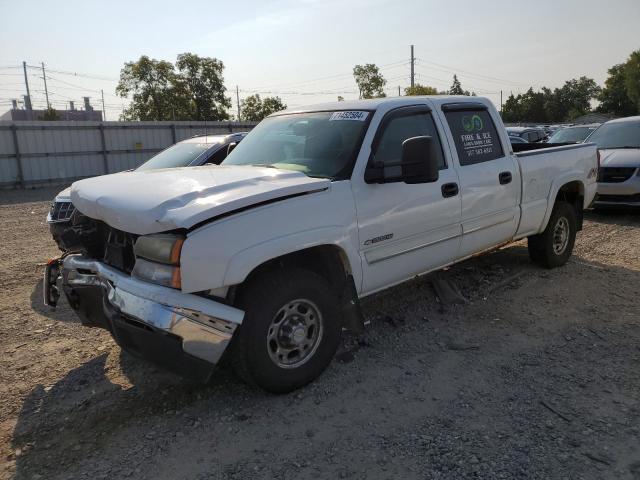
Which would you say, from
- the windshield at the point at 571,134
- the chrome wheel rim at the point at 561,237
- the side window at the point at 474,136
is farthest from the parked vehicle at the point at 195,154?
the windshield at the point at 571,134

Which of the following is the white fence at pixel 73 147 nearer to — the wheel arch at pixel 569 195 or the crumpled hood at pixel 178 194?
the crumpled hood at pixel 178 194

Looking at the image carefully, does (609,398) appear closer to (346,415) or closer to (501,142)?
(346,415)

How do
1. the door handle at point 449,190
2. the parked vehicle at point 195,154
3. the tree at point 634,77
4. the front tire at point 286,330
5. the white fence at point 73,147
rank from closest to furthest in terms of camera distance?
the front tire at point 286,330 < the door handle at point 449,190 < the parked vehicle at point 195,154 < the white fence at point 73,147 < the tree at point 634,77

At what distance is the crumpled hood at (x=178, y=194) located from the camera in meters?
2.88

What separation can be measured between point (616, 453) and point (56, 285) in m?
3.82

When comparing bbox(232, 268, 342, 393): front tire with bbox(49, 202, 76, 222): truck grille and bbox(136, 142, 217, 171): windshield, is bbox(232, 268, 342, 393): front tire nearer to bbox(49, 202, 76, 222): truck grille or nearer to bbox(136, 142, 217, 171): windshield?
bbox(49, 202, 76, 222): truck grille

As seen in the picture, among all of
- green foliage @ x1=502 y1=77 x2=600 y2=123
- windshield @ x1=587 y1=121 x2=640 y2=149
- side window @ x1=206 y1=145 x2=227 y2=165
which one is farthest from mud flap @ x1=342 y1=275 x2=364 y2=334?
green foliage @ x1=502 y1=77 x2=600 y2=123

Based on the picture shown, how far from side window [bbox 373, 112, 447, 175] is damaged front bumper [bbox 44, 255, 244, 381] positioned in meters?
1.66

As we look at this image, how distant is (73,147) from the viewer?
63.1 ft

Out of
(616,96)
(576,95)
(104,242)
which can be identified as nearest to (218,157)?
(104,242)

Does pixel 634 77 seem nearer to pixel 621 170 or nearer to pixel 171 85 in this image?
pixel 171 85

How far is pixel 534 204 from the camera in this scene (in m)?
5.43

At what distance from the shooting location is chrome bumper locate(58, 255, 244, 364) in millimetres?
2871

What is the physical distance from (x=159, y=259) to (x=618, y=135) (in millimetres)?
10180
